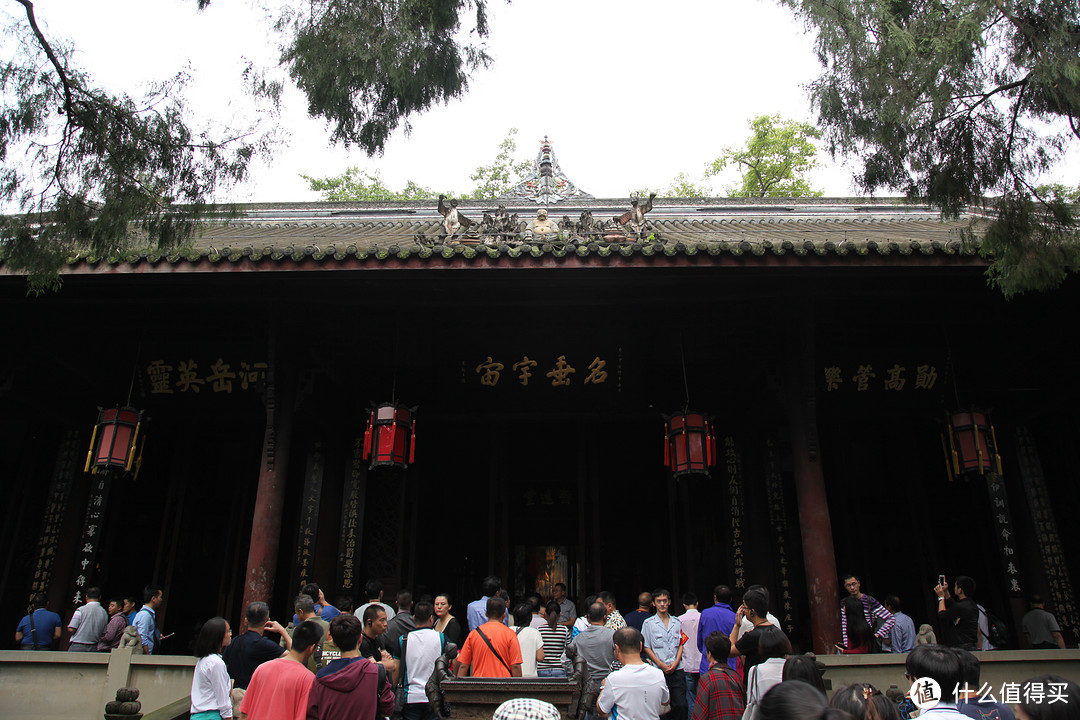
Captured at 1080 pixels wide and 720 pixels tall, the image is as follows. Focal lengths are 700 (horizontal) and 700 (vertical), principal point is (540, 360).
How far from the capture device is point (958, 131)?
4.29 metres

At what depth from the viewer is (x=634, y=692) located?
3514 mm

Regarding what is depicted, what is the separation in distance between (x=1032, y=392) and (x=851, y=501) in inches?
86.1

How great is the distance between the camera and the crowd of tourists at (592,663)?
2.49 metres

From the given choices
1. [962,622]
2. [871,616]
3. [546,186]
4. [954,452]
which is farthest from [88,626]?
[546,186]

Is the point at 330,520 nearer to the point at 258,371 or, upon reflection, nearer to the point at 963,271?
the point at 258,371

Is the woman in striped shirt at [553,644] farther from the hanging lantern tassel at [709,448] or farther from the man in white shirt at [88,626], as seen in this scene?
the man in white shirt at [88,626]

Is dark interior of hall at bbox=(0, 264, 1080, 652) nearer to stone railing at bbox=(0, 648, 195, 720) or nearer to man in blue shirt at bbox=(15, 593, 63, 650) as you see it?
man in blue shirt at bbox=(15, 593, 63, 650)

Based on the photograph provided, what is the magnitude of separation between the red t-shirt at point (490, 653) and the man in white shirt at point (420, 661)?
33 centimetres

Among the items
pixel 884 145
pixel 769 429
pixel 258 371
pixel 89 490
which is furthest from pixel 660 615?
pixel 89 490

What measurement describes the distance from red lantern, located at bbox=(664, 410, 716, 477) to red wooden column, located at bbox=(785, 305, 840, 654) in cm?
75

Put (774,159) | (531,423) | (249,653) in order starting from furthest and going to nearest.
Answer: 1. (774,159)
2. (531,423)
3. (249,653)

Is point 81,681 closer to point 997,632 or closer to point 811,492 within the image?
point 811,492

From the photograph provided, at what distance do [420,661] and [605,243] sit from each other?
131 inches

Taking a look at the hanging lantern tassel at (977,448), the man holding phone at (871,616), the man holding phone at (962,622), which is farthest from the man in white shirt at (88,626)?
the hanging lantern tassel at (977,448)
